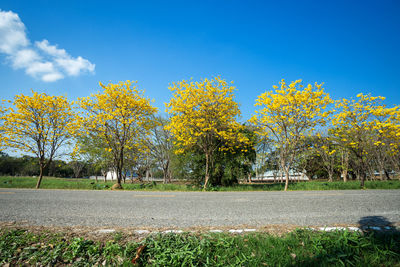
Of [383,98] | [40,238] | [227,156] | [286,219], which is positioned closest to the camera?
[40,238]

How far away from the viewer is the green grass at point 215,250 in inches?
96.5

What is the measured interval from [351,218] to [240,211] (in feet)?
7.61

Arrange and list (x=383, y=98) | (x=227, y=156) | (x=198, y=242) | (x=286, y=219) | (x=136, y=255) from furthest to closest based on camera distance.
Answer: (x=227, y=156) < (x=383, y=98) < (x=286, y=219) < (x=198, y=242) < (x=136, y=255)

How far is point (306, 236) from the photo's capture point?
305 centimetres

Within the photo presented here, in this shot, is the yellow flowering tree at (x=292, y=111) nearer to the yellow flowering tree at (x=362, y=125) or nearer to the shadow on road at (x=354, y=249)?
the yellow flowering tree at (x=362, y=125)

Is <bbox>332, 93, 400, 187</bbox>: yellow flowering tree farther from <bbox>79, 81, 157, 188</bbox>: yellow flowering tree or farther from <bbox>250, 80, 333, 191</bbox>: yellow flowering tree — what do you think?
<bbox>79, 81, 157, 188</bbox>: yellow flowering tree

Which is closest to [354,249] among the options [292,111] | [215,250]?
[215,250]

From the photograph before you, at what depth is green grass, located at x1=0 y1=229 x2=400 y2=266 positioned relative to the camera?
96.5 inches

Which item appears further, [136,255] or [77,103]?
[77,103]

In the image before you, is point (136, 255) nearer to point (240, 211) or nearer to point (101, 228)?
point (101, 228)

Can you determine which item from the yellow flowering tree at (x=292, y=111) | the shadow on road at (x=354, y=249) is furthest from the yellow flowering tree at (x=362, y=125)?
the shadow on road at (x=354, y=249)

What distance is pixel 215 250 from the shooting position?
2703 millimetres

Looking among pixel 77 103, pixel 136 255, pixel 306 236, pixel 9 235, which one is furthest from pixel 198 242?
pixel 77 103

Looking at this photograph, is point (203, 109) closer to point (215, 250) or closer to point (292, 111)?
point (292, 111)
